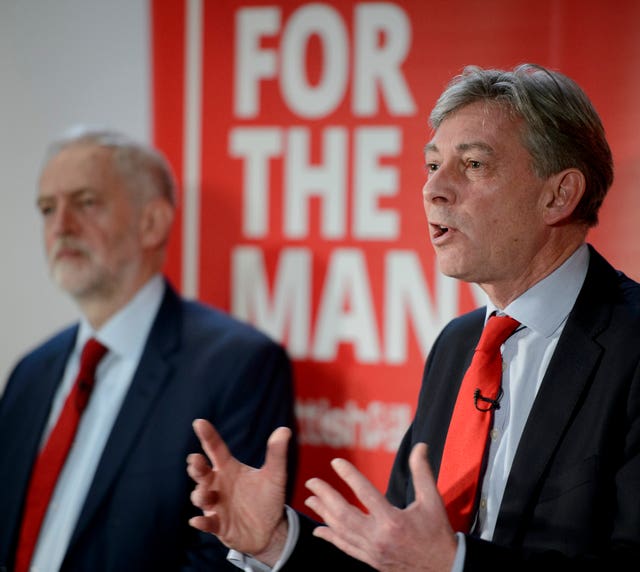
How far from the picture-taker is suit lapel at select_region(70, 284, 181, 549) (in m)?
2.66

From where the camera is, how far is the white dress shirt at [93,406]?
2727 mm

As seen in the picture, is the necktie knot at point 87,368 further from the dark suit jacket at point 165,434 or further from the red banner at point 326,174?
the red banner at point 326,174

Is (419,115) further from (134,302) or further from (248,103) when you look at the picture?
(134,302)

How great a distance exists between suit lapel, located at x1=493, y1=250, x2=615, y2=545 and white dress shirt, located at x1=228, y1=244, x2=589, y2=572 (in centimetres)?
5

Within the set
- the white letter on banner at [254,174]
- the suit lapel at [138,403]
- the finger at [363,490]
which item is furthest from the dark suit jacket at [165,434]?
the finger at [363,490]

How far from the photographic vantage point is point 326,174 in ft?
9.89

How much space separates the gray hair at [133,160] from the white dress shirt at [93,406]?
0.30 metres

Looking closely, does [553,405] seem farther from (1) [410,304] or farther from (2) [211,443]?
(1) [410,304]

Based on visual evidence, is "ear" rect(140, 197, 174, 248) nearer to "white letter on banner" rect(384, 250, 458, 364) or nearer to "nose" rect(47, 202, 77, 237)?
"nose" rect(47, 202, 77, 237)

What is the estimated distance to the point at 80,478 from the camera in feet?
9.07

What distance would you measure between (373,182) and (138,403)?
3.27 feet

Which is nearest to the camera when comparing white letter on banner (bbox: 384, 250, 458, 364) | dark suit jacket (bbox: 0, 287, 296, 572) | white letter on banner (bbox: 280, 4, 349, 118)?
dark suit jacket (bbox: 0, 287, 296, 572)

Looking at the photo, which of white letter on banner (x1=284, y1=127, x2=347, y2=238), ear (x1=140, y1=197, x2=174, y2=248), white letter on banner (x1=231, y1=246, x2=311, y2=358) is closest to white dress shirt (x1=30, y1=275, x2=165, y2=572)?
ear (x1=140, y1=197, x2=174, y2=248)

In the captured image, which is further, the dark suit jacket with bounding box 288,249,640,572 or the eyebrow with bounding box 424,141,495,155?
the eyebrow with bounding box 424,141,495,155
